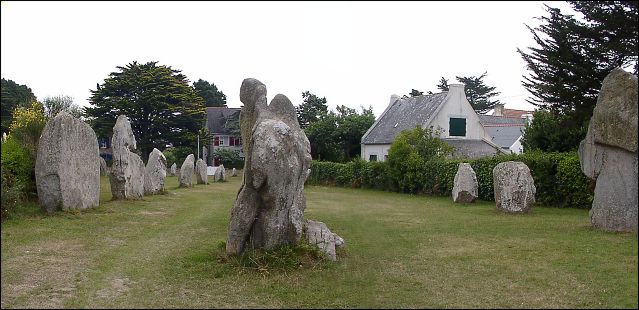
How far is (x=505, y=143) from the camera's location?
50.2 metres

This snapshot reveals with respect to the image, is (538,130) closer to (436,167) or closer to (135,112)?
(436,167)

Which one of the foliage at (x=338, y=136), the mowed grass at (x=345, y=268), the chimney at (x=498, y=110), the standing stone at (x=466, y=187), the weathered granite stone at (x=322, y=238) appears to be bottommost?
the mowed grass at (x=345, y=268)

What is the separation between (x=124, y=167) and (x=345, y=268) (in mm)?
13598

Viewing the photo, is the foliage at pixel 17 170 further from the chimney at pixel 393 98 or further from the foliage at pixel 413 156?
the chimney at pixel 393 98

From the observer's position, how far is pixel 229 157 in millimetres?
55844

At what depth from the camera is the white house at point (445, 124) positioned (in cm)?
4244

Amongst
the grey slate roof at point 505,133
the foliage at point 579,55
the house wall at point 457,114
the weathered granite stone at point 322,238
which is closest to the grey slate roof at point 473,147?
the house wall at point 457,114

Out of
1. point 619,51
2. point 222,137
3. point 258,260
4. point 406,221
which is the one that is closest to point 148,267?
point 258,260

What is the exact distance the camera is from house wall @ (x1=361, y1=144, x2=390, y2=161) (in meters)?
44.0

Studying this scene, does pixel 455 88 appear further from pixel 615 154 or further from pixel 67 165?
pixel 67 165

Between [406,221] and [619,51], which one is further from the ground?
[619,51]

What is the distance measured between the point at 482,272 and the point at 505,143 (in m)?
43.7

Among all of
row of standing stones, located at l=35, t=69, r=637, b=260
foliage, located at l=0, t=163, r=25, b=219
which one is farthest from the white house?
foliage, located at l=0, t=163, r=25, b=219

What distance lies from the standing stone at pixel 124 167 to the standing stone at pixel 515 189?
1281cm
